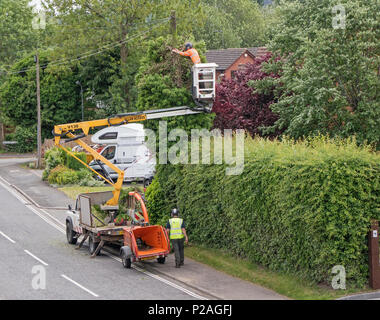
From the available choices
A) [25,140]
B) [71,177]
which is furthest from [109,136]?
[25,140]

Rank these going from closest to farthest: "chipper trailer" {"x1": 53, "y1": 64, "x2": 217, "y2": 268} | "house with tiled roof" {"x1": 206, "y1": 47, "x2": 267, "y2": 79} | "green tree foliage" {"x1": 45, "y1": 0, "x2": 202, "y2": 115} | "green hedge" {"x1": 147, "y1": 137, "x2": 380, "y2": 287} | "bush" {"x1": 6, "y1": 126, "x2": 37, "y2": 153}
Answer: "green hedge" {"x1": 147, "y1": 137, "x2": 380, "y2": 287}, "chipper trailer" {"x1": 53, "y1": 64, "x2": 217, "y2": 268}, "green tree foliage" {"x1": 45, "y1": 0, "x2": 202, "y2": 115}, "bush" {"x1": 6, "y1": 126, "x2": 37, "y2": 153}, "house with tiled roof" {"x1": 206, "y1": 47, "x2": 267, "y2": 79}

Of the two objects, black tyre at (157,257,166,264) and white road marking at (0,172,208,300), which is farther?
black tyre at (157,257,166,264)

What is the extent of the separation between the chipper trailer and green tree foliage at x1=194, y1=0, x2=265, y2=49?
6355cm

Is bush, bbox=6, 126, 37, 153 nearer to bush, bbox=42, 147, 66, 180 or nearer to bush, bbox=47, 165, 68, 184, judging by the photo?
bush, bbox=42, 147, 66, 180

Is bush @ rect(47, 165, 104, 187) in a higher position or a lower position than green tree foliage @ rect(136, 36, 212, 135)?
lower

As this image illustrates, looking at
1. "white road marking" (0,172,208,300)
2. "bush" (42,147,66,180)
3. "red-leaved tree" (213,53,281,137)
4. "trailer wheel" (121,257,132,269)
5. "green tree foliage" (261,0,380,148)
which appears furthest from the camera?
"bush" (42,147,66,180)

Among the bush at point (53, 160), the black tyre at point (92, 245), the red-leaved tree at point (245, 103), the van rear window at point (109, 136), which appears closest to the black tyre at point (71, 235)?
the black tyre at point (92, 245)

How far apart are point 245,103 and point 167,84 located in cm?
822

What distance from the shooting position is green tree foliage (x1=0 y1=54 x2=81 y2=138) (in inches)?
2163

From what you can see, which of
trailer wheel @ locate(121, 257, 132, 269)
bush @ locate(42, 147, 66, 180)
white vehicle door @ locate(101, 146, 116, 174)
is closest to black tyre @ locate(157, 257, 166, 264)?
trailer wheel @ locate(121, 257, 132, 269)

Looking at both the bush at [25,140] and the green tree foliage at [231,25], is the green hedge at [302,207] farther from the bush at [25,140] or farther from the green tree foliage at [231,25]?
the green tree foliage at [231,25]

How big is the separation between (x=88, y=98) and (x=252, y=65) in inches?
955

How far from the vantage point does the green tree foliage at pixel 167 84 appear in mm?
25719
